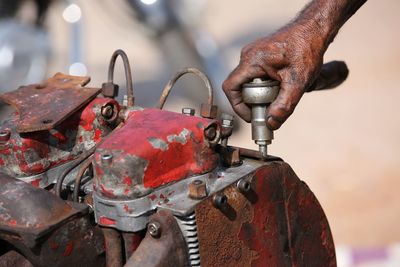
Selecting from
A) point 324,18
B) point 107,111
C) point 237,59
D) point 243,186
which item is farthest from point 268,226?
point 237,59

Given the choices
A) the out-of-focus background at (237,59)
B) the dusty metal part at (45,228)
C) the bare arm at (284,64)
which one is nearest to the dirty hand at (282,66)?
the bare arm at (284,64)

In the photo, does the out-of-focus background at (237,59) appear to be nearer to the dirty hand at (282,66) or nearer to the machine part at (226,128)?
the dirty hand at (282,66)

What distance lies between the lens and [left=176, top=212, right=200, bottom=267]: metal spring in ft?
3.51

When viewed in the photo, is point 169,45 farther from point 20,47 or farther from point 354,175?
point 354,175

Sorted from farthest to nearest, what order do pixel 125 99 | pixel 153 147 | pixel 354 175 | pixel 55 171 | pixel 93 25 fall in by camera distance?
pixel 93 25
pixel 354 175
pixel 125 99
pixel 55 171
pixel 153 147

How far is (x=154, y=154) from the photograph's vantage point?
3.58ft

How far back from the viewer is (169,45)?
405 centimetres

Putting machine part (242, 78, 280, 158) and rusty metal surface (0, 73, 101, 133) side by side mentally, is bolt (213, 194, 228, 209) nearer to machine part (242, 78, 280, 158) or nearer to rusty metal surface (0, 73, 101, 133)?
machine part (242, 78, 280, 158)

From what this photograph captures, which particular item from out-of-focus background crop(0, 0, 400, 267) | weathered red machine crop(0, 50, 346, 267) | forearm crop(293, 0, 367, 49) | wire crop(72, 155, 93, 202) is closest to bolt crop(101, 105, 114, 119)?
weathered red machine crop(0, 50, 346, 267)

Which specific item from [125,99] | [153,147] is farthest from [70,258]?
[125,99]

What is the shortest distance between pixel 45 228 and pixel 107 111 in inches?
14.7

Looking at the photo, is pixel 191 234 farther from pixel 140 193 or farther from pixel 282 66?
pixel 282 66

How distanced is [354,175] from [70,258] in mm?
2871

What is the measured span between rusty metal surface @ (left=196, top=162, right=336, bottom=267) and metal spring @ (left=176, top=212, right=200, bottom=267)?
0.4 inches
